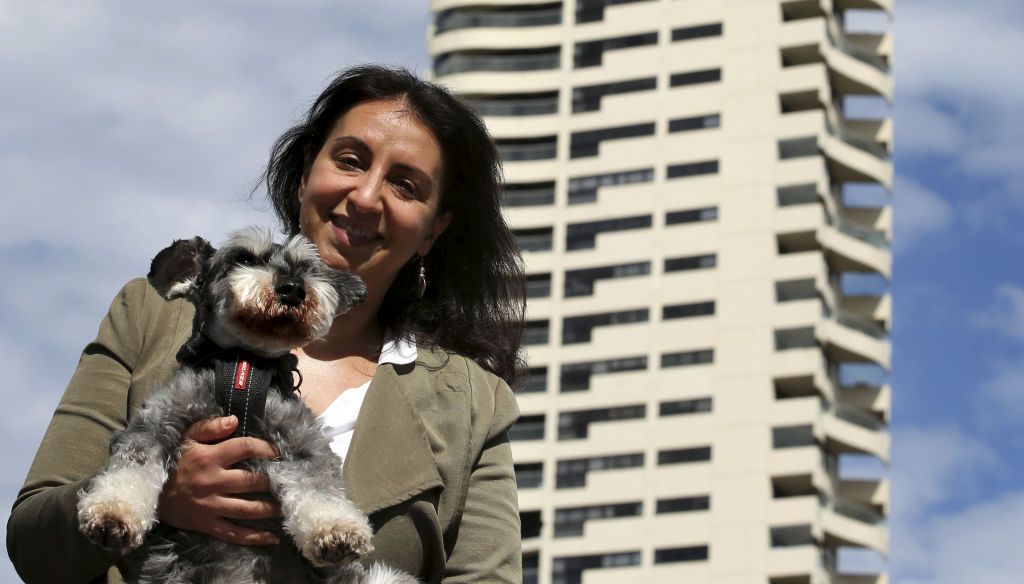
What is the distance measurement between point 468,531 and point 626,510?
268 feet

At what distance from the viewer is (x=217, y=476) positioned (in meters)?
5.73

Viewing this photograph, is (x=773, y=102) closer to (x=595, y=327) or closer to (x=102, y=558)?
(x=595, y=327)

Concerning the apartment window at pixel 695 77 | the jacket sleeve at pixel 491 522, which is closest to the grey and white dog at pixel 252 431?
the jacket sleeve at pixel 491 522

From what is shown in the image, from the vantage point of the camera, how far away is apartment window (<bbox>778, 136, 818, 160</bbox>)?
9388cm

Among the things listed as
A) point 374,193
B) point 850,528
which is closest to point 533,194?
point 850,528

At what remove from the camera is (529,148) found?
9900cm

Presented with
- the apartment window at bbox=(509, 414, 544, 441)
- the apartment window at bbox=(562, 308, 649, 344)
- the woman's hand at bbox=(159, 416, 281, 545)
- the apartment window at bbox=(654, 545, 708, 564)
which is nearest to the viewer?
the woman's hand at bbox=(159, 416, 281, 545)

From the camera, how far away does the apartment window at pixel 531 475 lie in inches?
3546

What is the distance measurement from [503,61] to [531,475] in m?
25.2

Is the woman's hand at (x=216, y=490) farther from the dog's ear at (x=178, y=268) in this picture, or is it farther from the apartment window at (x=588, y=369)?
the apartment window at (x=588, y=369)

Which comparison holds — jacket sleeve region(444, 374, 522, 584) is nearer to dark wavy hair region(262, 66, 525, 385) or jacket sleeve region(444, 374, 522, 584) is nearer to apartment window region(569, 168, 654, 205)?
dark wavy hair region(262, 66, 525, 385)

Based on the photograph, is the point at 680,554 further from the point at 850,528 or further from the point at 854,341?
the point at 854,341

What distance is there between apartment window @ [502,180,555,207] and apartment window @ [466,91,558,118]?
4.40 meters

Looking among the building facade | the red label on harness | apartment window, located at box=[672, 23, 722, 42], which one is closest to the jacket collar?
the red label on harness
